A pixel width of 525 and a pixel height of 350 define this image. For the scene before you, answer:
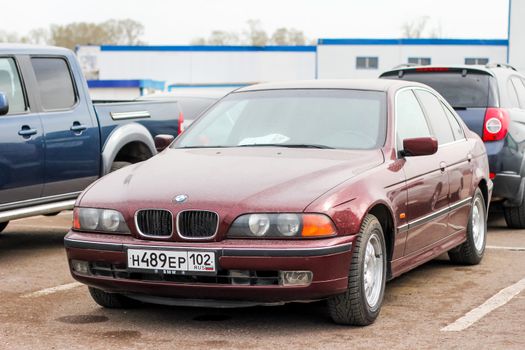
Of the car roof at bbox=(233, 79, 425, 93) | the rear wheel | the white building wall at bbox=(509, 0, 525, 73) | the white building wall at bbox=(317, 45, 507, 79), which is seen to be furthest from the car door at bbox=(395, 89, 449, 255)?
the white building wall at bbox=(317, 45, 507, 79)

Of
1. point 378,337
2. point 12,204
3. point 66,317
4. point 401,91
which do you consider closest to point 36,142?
point 12,204

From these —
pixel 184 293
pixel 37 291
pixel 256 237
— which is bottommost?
pixel 37 291

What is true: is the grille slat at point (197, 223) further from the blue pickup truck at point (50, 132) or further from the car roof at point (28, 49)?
the car roof at point (28, 49)

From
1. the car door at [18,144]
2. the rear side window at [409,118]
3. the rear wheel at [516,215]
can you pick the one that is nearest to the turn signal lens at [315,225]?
the rear side window at [409,118]

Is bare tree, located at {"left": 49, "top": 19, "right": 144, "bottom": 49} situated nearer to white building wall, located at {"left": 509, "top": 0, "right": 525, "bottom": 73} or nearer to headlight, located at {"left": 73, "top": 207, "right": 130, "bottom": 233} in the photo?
white building wall, located at {"left": 509, "top": 0, "right": 525, "bottom": 73}

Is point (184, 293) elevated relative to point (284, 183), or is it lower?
lower

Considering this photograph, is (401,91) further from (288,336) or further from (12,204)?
(12,204)

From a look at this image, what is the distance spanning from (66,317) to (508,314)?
9.13 ft

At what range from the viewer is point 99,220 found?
5.77m

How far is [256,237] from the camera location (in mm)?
5375

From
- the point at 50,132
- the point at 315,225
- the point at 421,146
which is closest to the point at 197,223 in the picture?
the point at 315,225

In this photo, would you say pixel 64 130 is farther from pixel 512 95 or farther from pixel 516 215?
pixel 512 95

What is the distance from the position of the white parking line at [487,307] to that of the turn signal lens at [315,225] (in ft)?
3.22

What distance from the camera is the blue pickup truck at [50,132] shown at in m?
8.26
